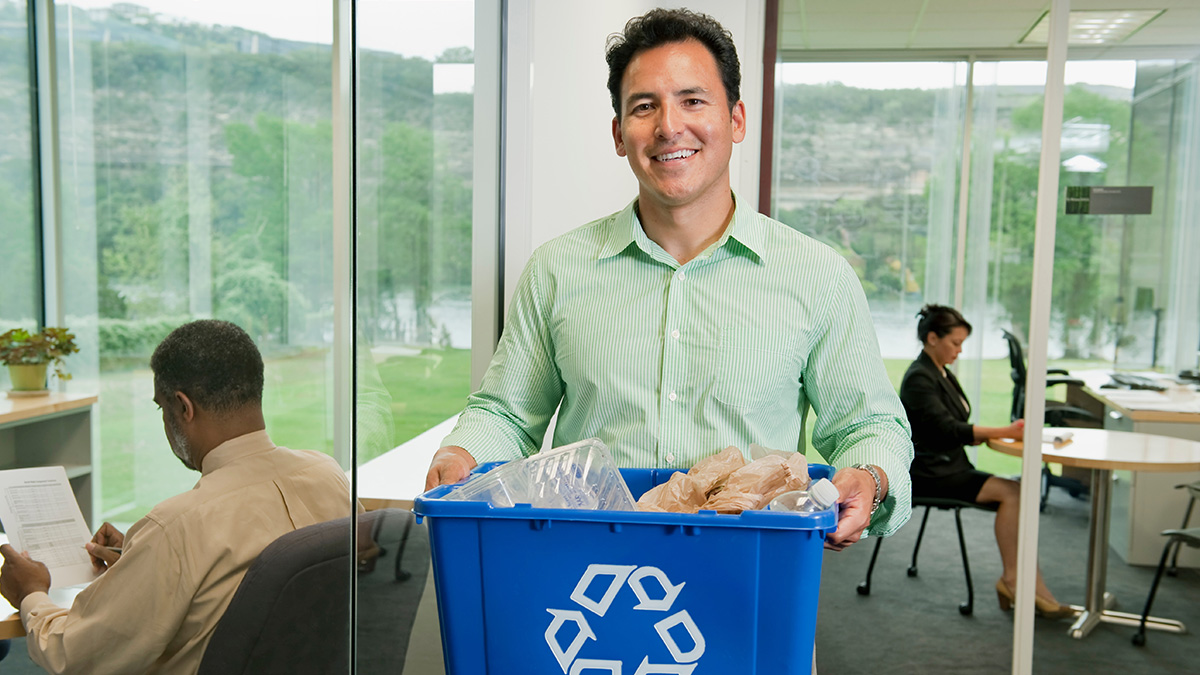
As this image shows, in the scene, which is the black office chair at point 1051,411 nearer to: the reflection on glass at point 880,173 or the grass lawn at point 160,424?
the reflection on glass at point 880,173

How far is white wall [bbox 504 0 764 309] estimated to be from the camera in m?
2.39

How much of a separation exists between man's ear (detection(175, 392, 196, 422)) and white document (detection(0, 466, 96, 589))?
0.45 feet

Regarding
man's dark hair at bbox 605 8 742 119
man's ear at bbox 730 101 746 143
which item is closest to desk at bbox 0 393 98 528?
man's dark hair at bbox 605 8 742 119

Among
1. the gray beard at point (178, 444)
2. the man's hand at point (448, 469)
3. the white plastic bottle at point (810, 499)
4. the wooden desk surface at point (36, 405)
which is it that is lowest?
the man's hand at point (448, 469)

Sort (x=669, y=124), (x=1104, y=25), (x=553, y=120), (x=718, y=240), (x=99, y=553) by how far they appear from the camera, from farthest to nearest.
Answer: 1. (x=1104, y=25)
2. (x=553, y=120)
3. (x=718, y=240)
4. (x=669, y=124)
5. (x=99, y=553)

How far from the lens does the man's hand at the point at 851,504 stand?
99 centimetres

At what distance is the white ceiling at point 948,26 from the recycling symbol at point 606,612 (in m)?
2.90

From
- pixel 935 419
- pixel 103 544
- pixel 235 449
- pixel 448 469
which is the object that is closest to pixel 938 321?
pixel 935 419

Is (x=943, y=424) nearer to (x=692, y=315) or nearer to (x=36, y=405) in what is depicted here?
(x=692, y=315)

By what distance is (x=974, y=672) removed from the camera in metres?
3.41

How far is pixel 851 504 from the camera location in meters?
1.04

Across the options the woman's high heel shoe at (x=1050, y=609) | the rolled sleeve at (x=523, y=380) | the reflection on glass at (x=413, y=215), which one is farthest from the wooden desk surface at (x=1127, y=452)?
the rolled sleeve at (x=523, y=380)

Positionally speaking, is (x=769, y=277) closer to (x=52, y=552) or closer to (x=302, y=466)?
(x=302, y=466)

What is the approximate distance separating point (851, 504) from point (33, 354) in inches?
32.1
